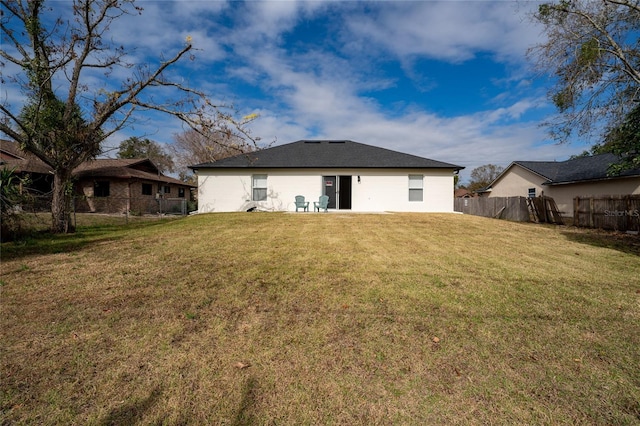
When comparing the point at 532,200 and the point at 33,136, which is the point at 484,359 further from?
the point at 532,200

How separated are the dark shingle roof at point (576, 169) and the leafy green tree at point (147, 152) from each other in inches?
1572

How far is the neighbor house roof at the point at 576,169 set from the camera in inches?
697

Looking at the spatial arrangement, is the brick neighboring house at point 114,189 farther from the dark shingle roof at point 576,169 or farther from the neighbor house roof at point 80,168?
the dark shingle roof at point 576,169

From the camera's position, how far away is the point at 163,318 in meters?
3.22

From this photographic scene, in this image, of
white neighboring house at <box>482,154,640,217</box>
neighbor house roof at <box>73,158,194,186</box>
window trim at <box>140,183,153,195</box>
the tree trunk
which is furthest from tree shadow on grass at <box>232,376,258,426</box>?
window trim at <box>140,183,153,195</box>

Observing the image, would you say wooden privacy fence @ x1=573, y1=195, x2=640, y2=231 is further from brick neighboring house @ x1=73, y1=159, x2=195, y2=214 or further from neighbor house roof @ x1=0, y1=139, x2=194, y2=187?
neighbor house roof @ x1=0, y1=139, x2=194, y2=187

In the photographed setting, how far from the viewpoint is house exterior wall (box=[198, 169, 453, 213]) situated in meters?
16.4

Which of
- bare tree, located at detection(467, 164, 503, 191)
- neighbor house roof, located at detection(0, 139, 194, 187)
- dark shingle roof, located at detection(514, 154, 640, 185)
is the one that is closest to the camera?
dark shingle roof, located at detection(514, 154, 640, 185)

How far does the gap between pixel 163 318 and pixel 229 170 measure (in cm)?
1414

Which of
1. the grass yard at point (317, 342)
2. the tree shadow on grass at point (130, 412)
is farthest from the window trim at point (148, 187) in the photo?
the tree shadow on grass at point (130, 412)

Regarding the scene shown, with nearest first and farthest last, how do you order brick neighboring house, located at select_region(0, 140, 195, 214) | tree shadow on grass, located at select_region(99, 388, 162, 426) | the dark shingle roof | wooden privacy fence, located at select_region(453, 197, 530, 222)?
tree shadow on grass, located at select_region(99, 388, 162, 426), wooden privacy fence, located at select_region(453, 197, 530, 222), the dark shingle roof, brick neighboring house, located at select_region(0, 140, 195, 214)

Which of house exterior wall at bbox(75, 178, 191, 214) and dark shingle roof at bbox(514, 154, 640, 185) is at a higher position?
dark shingle roof at bbox(514, 154, 640, 185)

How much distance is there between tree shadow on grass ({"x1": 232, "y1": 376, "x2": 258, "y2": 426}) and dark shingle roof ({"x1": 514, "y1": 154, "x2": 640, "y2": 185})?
22363mm

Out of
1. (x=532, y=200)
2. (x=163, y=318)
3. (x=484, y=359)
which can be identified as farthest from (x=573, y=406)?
(x=532, y=200)
